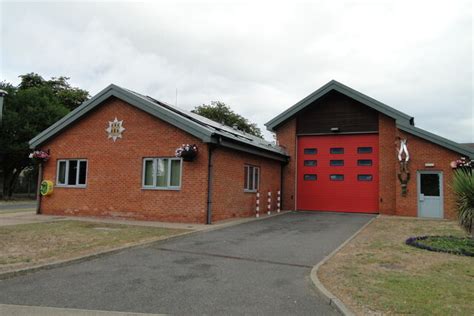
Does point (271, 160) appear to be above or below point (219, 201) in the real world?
above

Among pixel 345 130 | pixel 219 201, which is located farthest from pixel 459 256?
pixel 345 130

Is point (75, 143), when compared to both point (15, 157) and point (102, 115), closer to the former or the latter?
point (102, 115)

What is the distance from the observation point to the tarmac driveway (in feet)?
17.3

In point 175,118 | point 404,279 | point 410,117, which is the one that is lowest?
point 404,279

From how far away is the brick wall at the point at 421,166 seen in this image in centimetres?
1784

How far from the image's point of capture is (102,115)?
16.6 m

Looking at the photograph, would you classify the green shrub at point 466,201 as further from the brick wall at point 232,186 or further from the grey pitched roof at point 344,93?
the grey pitched roof at point 344,93

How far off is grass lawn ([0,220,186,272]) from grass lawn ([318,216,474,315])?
16.7ft

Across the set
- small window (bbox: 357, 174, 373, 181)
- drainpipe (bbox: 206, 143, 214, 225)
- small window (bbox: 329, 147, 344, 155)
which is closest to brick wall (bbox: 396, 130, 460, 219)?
small window (bbox: 357, 174, 373, 181)

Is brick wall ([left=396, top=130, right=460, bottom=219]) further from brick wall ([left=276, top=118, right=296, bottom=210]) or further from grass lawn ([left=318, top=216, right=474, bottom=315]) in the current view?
grass lawn ([left=318, top=216, right=474, bottom=315])

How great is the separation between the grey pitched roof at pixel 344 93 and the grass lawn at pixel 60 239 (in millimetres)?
12080

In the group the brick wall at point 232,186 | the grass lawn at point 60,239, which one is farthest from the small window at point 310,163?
the grass lawn at point 60,239

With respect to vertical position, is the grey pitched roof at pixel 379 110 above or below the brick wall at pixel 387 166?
above

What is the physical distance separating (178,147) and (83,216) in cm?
531
